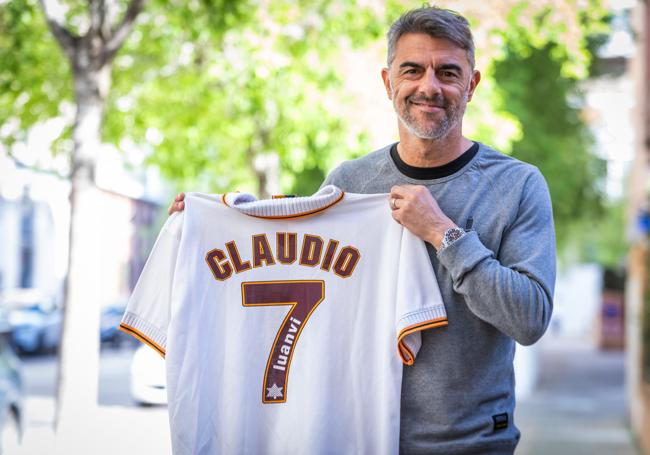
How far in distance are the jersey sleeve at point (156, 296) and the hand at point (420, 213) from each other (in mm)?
749

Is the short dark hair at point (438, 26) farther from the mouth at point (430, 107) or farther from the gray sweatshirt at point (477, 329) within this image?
the gray sweatshirt at point (477, 329)

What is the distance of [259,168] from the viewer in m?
14.3

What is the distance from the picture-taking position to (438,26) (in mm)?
2816

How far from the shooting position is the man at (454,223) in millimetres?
2797

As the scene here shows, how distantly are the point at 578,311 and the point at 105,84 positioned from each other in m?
50.6

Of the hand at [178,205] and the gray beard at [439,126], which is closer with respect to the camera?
the gray beard at [439,126]

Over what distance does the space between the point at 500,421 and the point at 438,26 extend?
1214 mm

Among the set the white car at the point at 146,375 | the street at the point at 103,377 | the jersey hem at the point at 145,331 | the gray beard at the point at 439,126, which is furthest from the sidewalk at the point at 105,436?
the street at the point at 103,377

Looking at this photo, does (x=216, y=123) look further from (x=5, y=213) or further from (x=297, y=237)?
(x=5, y=213)

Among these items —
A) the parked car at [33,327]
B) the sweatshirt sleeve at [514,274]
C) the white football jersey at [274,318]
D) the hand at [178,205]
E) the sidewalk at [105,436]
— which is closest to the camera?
the sweatshirt sleeve at [514,274]

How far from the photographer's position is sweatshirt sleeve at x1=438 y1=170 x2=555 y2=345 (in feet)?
8.57

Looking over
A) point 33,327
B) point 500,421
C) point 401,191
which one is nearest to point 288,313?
point 401,191

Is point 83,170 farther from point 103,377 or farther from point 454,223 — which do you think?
point 103,377

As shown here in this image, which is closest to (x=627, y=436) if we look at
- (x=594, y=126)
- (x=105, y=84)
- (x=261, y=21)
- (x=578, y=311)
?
(x=261, y=21)
